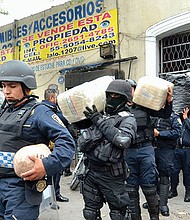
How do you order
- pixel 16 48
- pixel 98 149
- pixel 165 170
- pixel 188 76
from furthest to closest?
pixel 16 48, pixel 188 76, pixel 165 170, pixel 98 149

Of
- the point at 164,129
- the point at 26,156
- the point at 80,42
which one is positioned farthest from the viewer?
the point at 80,42

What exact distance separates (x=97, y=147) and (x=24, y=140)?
109 cm

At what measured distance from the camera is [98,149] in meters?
3.51

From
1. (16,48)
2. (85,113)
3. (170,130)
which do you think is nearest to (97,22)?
(16,48)

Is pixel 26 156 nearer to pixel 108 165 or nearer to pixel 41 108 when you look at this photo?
pixel 41 108

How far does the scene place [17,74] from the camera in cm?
267

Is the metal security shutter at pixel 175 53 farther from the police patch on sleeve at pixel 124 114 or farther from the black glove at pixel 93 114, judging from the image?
the black glove at pixel 93 114

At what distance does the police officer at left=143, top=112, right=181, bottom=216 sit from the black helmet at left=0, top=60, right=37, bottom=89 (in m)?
2.75

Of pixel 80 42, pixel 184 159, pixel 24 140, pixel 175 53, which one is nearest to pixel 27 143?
pixel 24 140

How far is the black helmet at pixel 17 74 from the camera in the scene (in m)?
2.64

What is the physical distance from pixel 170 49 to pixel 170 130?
341cm

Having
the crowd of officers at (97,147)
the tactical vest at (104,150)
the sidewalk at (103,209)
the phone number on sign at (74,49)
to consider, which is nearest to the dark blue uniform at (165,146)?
the crowd of officers at (97,147)

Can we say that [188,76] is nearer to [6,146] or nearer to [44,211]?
[44,211]

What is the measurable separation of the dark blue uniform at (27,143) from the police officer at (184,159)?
3.48 m
